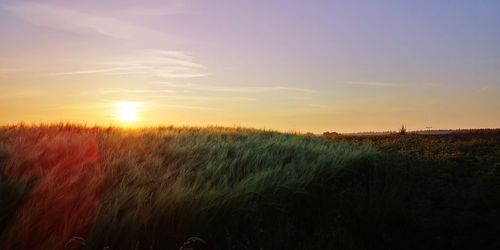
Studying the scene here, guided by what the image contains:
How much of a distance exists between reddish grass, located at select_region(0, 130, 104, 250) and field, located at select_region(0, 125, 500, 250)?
18 millimetres

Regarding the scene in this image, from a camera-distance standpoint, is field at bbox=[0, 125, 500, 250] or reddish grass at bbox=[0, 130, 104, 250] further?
field at bbox=[0, 125, 500, 250]

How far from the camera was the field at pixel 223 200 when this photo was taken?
→ 21.1ft

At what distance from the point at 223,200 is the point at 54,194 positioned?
92.2 inches

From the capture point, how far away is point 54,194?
6.81 m

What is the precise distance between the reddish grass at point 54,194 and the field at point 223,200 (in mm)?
18

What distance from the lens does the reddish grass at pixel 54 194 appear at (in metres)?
5.80

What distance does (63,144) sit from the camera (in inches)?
396

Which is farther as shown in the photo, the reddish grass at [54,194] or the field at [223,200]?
the field at [223,200]

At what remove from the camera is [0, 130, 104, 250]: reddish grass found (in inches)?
228

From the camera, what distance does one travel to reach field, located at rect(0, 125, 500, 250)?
6.43 metres

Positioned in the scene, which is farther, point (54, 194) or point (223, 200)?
point (223, 200)

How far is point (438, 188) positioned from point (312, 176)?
272 cm

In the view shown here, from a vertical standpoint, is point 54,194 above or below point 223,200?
above

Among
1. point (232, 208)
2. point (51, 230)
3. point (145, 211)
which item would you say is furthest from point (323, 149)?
point (51, 230)
